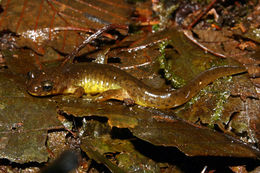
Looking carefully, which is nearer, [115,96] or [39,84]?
[39,84]

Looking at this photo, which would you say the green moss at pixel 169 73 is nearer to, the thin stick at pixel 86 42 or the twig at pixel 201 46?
the twig at pixel 201 46

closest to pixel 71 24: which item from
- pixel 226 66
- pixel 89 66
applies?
pixel 89 66

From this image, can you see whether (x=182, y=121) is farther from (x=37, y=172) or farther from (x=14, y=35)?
(x=14, y=35)

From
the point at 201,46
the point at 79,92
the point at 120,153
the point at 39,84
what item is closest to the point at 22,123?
the point at 39,84

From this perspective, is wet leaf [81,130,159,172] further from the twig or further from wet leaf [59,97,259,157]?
the twig

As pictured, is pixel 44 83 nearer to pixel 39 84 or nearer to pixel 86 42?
pixel 39 84

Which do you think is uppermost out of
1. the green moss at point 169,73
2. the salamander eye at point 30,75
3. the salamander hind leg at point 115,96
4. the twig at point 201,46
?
the twig at point 201,46

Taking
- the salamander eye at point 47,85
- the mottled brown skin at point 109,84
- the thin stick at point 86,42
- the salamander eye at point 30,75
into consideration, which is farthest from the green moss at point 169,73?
the salamander eye at point 30,75
